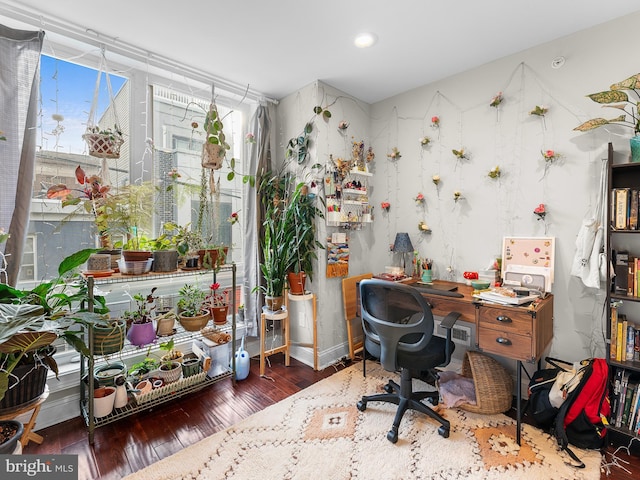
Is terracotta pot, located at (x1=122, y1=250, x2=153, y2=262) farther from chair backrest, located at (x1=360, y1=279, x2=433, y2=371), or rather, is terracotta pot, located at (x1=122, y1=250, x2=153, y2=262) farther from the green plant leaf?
the green plant leaf

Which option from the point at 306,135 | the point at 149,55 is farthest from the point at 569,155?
the point at 149,55

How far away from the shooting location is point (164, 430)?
74.0 inches

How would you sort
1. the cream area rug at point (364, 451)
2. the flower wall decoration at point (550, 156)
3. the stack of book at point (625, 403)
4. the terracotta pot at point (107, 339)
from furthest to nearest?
the flower wall decoration at point (550, 156) < the terracotta pot at point (107, 339) < the stack of book at point (625, 403) < the cream area rug at point (364, 451)

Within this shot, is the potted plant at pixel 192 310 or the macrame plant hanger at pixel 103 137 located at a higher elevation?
the macrame plant hanger at pixel 103 137

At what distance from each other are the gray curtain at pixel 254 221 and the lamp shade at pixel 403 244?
4.31ft

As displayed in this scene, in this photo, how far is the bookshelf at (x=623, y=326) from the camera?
1.67 metres

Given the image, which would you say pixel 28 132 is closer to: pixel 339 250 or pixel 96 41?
pixel 96 41

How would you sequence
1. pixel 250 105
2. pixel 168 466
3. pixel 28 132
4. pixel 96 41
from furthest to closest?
1. pixel 250 105
2. pixel 96 41
3. pixel 28 132
4. pixel 168 466

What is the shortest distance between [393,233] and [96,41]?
2.79 m

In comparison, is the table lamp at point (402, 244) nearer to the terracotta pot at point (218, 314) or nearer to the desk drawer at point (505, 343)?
the desk drawer at point (505, 343)

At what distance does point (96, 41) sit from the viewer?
2.02m

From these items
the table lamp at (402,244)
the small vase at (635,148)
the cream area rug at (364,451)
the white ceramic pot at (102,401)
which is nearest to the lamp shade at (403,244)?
the table lamp at (402,244)

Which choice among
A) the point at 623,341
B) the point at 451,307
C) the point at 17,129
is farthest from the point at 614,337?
the point at 17,129

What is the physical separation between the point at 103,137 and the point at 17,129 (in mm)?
432
